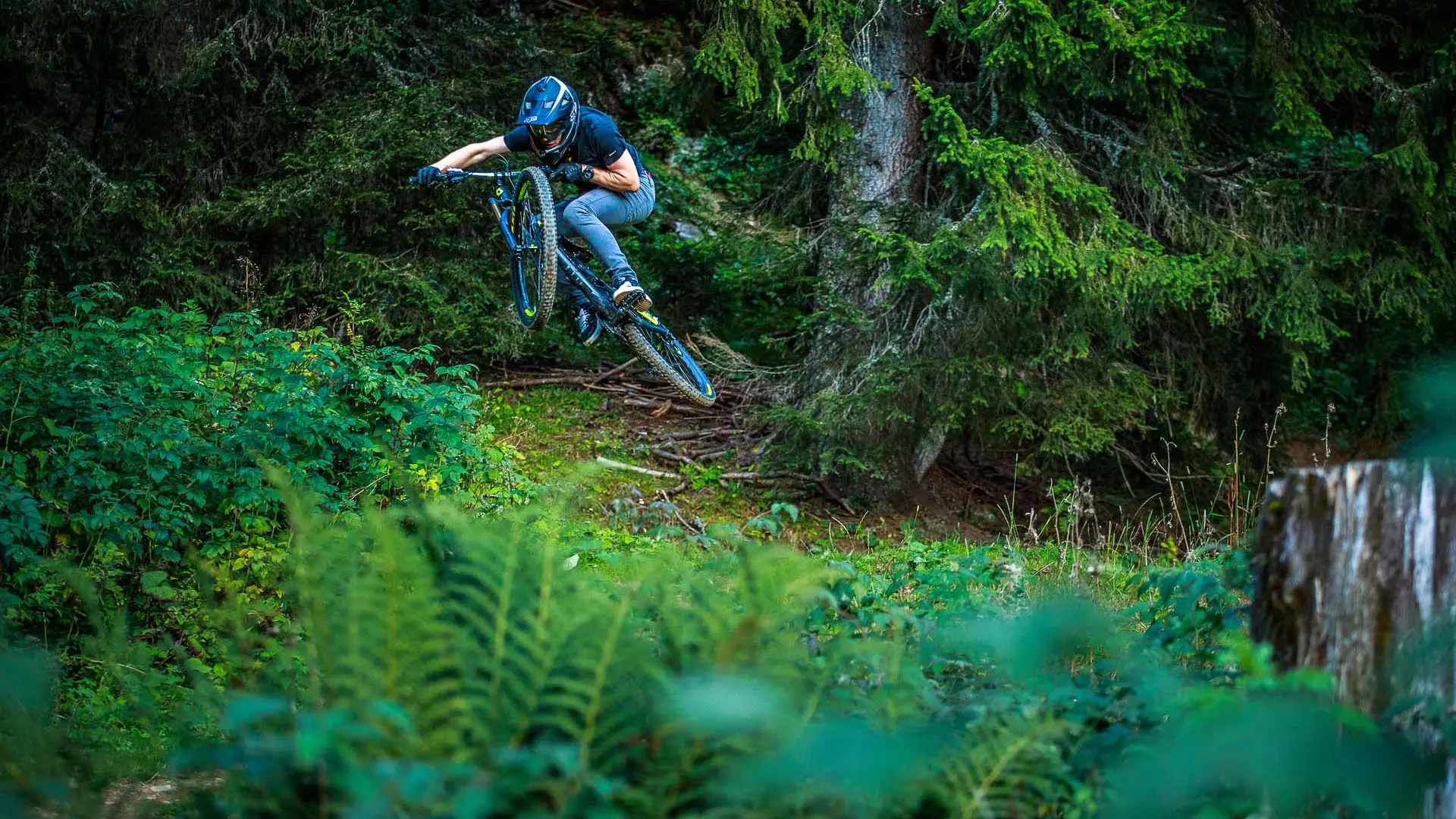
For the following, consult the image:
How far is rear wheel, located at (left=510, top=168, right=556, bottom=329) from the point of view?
260 inches

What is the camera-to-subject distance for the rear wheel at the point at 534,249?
6598 mm

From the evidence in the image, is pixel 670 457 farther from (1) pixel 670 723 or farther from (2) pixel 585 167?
(1) pixel 670 723

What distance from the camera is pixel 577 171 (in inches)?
264

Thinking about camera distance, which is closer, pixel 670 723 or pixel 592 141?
pixel 670 723

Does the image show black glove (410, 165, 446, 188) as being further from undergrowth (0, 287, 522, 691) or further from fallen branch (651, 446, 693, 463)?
fallen branch (651, 446, 693, 463)

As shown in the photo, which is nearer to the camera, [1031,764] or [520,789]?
[520,789]

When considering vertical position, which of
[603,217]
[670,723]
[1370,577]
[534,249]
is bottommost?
[670,723]

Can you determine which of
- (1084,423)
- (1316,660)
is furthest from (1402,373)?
(1316,660)

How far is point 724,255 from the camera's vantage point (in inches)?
392

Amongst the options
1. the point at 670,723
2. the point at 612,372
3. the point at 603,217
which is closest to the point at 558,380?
the point at 612,372

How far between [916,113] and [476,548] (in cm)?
794

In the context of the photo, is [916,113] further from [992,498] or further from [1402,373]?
[1402,373]

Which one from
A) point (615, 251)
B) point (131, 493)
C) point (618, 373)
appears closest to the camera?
point (131, 493)

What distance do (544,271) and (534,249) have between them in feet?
0.74
